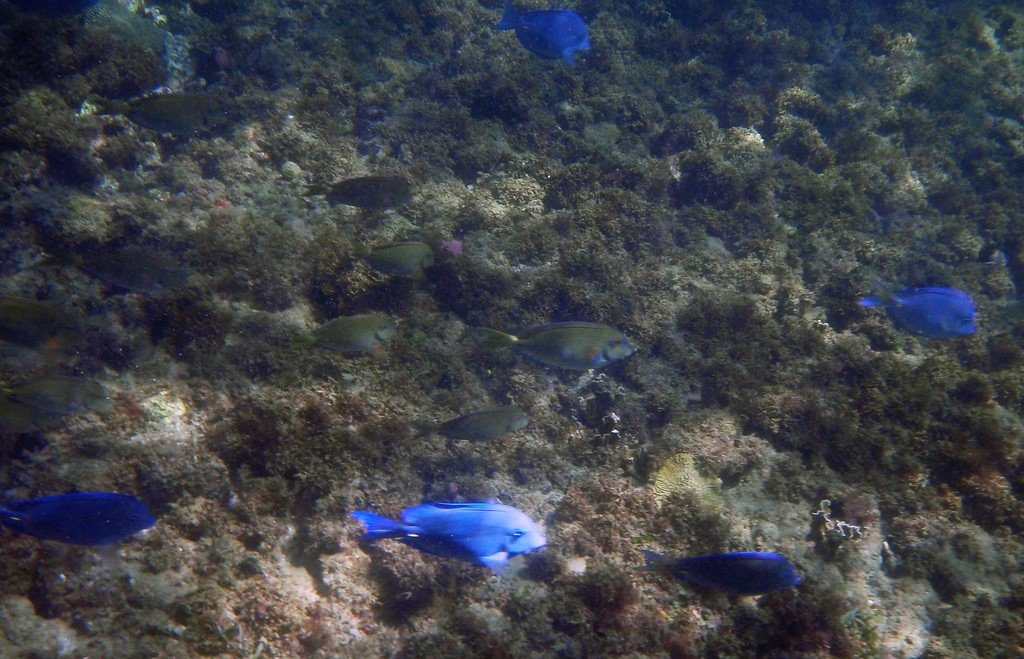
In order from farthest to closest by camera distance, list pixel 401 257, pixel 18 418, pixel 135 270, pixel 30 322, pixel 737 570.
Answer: pixel 401 257 < pixel 135 270 < pixel 30 322 < pixel 18 418 < pixel 737 570

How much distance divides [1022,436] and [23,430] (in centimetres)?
832

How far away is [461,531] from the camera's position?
8.48ft

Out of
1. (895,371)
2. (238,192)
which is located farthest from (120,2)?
(895,371)

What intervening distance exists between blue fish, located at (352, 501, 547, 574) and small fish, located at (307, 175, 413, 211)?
3.15 m

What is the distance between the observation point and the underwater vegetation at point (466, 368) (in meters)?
3.17

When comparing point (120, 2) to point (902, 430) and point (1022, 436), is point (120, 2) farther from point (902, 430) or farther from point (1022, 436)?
point (1022, 436)

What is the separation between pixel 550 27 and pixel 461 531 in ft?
20.8

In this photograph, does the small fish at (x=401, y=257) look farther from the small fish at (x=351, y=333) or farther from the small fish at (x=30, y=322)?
the small fish at (x=30, y=322)

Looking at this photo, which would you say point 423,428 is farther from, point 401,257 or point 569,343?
point 401,257

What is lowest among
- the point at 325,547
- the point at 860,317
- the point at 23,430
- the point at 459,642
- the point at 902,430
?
the point at 23,430

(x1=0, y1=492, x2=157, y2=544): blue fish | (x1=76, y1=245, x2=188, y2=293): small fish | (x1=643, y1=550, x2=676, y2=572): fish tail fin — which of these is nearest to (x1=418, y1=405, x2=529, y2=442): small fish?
(x1=643, y1=550, x2=676, y2=572): fish tail fin

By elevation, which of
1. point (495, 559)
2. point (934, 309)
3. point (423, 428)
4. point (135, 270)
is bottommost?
point (135, 270)

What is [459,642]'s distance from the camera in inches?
121

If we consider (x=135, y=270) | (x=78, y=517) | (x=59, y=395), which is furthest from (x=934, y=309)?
(x=59, y=395)
